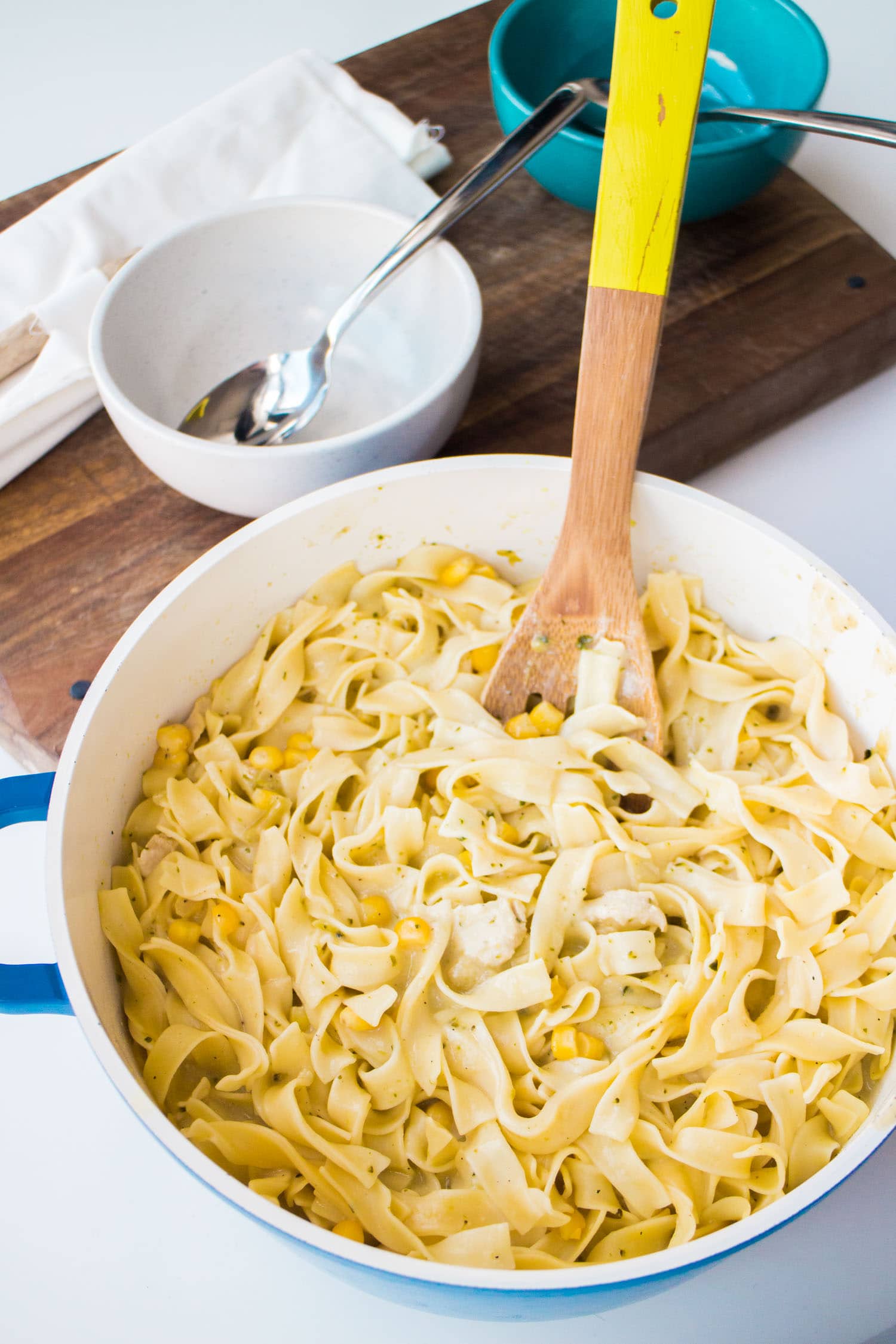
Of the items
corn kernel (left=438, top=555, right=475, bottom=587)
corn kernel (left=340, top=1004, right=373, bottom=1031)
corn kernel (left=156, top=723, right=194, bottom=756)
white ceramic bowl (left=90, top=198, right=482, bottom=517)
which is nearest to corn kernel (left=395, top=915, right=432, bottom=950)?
corn kernel (left=340, top=1004, right=373, bottom=1031)

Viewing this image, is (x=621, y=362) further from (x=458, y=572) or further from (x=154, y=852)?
(x=154, y=852)

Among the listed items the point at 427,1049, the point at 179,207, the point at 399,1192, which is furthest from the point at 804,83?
the point at 399,1192

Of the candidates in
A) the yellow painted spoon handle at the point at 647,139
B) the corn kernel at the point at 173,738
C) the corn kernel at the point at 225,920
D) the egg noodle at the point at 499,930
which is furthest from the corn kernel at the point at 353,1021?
the yellow painted spoon handle at the point at 647,139

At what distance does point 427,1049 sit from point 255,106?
240 cm

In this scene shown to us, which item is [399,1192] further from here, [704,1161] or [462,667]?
[462,667]

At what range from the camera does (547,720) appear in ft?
7.20

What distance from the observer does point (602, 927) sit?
6.36 feet

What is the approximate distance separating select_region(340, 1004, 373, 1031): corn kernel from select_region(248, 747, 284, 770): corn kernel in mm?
480

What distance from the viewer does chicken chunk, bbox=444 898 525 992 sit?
190 cm

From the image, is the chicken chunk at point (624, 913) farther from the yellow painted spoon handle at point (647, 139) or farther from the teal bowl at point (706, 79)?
the teal bowl at point (706, 79)

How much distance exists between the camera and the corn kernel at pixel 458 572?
2289 mm

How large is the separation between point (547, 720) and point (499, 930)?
1.51ft

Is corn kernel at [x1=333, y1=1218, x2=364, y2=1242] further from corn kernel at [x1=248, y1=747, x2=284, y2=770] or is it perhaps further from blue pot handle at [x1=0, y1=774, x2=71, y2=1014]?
corn kernel at [x1=248, y1=747, x2=284, y2=770]

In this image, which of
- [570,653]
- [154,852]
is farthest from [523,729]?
[154,852]
